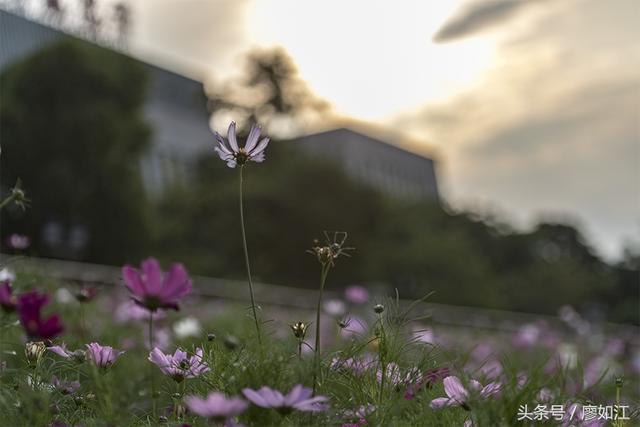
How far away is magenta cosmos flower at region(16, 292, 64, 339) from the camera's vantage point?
1.78 meters

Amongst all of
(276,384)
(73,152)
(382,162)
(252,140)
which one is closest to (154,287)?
(276,384)

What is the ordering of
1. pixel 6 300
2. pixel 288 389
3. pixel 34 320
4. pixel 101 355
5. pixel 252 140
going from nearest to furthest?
1. pixel 288 389
2. pixel 101 355
3. pixel 252 140
4. pixel 34 320
5. pixel 6 300

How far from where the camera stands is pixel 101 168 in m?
16.8

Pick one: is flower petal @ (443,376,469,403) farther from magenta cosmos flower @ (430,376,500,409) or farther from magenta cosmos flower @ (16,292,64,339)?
magenta cosmos flower @ (16,292,64,339)

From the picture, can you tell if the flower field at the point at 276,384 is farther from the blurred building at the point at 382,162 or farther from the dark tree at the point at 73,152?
the blurred building at the point at 382,162

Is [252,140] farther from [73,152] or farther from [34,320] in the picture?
[73,152]

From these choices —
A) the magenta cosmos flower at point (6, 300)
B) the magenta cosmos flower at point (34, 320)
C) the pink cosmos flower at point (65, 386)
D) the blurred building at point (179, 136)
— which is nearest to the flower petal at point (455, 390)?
the pink cosmos flower at point (65, 386)

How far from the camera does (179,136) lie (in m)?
34.0

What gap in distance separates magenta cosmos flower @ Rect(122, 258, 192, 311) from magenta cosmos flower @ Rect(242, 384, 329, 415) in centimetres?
29

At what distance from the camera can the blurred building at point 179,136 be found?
878 inches

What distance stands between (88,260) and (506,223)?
111ft

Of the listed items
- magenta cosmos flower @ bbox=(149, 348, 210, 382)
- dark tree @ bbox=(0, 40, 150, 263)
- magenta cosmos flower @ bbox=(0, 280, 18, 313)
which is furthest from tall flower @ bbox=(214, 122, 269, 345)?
dark tree @ bbox=(0, 40, 150, 263)

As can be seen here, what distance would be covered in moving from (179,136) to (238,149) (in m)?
32.9

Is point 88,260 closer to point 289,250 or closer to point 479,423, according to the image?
point 289,250
